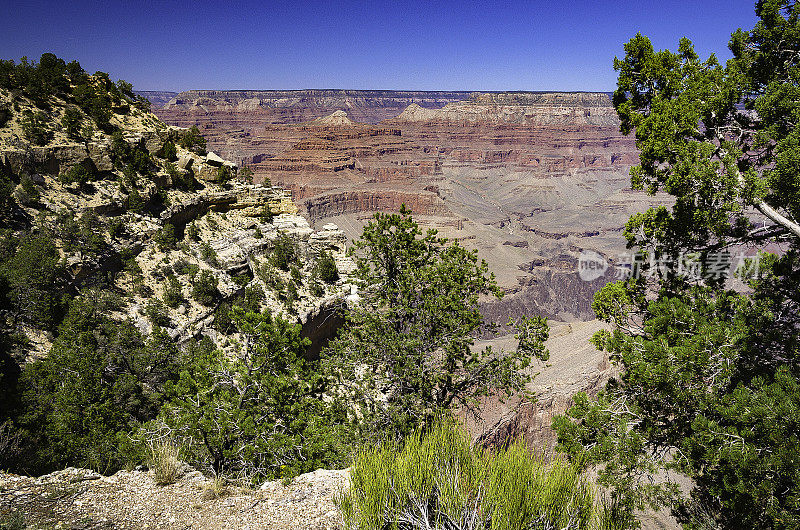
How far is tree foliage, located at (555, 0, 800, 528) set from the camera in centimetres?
564

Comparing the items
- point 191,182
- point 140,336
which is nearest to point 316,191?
point 191,182

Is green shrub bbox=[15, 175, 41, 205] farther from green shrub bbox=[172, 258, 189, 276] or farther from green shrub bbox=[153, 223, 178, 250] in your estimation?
green shrub bbox=[172, 258, 189, 276]

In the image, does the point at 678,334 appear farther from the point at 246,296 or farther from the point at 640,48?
the point at 246,296

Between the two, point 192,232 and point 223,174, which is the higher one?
point 223,174

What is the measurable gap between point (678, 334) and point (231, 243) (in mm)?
24162

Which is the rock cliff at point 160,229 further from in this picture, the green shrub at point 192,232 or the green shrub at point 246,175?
the green shrub at point 246,175

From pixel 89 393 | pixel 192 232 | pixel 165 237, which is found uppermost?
pixel 192 232

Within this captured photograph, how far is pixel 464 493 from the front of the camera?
197 inches

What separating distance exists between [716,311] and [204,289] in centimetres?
2068

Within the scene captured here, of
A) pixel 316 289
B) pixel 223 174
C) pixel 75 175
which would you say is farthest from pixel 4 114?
pixel 316 289

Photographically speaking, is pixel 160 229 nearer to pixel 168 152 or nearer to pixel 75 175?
pixel 75 175

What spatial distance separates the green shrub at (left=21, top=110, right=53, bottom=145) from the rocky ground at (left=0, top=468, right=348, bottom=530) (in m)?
21.6

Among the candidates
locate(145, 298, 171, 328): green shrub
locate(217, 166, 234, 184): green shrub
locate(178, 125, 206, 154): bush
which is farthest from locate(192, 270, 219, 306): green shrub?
locate(178, 125, 206, 154): bush

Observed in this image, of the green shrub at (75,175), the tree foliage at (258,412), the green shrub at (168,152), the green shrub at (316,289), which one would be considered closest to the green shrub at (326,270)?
the green shrub at (316,289)
